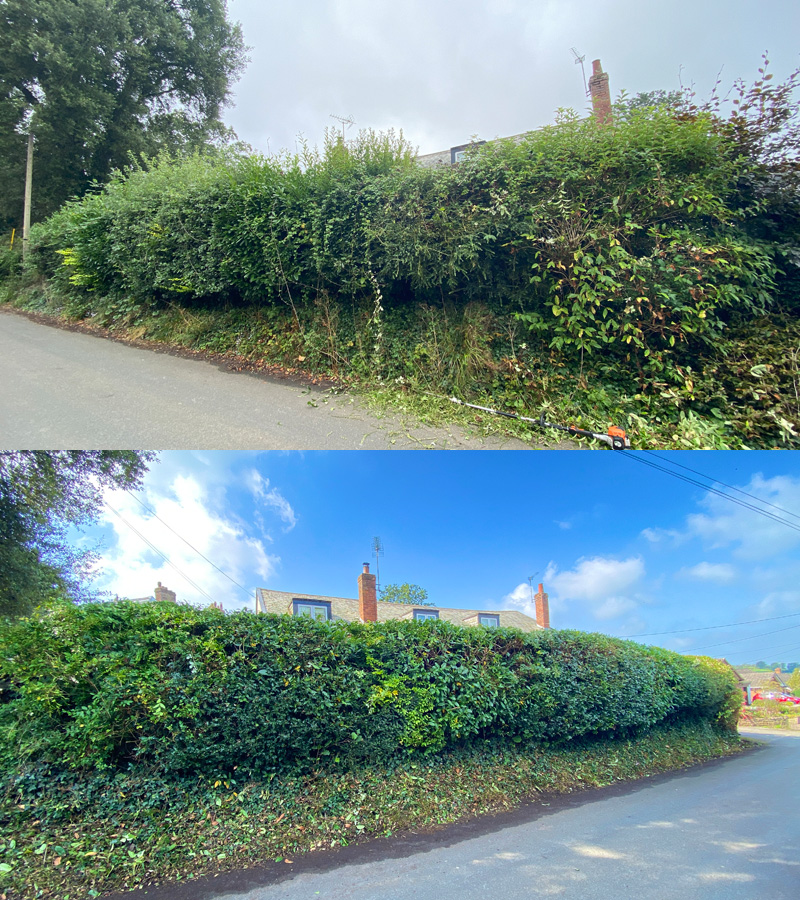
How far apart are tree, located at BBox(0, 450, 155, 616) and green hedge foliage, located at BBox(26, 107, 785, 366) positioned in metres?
3.60

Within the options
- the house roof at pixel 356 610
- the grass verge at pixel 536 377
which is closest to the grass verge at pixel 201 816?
the house roof at pixel 356 610

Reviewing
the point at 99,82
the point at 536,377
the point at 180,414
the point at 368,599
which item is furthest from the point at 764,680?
the point at 99,82

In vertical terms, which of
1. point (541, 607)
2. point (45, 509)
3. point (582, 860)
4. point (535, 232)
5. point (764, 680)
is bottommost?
point (582, 860)

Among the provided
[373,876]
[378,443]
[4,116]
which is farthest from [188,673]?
[4,116]

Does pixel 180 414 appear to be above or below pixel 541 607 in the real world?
above

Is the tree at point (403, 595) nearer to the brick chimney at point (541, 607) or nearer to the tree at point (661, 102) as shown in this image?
A: the brick chimney at point (541, 607)

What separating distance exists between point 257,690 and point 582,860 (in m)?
4.06

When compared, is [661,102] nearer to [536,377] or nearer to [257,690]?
[536,377]

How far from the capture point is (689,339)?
6.96 meters

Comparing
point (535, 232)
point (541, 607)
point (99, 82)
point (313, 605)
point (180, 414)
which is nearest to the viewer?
point (180, 414)

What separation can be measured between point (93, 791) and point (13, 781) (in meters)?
0.72

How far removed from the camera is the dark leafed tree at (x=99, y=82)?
16031 millimetres

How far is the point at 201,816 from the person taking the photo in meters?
5.84

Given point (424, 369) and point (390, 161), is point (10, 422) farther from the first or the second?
point (390, 161)
